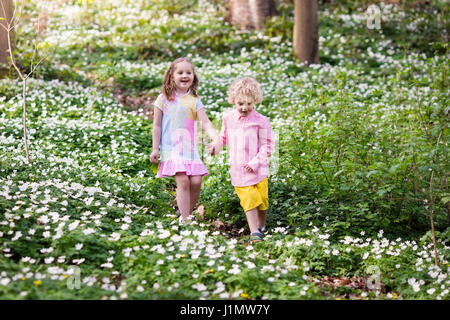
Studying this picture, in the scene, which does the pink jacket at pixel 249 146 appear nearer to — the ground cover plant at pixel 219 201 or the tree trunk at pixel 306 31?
the ground cover plant at pixel 219 201

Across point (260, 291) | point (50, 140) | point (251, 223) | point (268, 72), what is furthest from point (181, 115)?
point (268, 72)

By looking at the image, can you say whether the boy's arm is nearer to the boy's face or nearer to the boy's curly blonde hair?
the boy's face

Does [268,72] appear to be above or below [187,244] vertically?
above

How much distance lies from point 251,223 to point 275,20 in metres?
10.7

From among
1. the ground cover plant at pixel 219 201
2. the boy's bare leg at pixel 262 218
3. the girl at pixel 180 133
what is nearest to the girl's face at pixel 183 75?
the girl at pixel 180 133

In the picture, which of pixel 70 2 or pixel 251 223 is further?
pixel 70 2

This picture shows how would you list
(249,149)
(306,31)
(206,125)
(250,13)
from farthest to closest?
(250,13), (306,31), (206,125), (249,149)

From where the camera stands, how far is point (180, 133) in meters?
5.14

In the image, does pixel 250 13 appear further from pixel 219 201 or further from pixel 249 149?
pixel 249 149

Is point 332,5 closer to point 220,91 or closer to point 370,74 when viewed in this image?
point 370,74

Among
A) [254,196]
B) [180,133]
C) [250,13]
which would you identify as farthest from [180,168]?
[250,13]

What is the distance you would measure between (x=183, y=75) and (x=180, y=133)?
2.03 ft

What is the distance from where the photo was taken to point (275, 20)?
14.4 meters

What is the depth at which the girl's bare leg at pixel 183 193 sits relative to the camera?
5.07m
